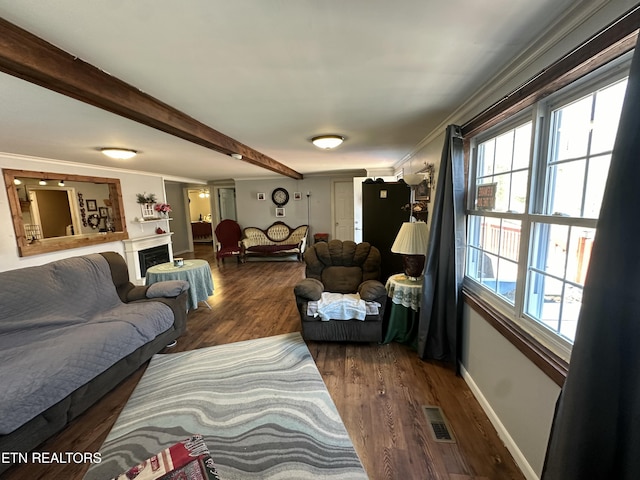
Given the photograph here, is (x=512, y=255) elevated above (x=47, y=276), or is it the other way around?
(x=512, y=255)

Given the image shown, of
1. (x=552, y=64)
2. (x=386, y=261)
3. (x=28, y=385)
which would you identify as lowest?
(x=28, y=385)

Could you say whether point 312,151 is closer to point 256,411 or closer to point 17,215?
point 256,411

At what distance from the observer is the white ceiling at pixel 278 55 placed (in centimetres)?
98

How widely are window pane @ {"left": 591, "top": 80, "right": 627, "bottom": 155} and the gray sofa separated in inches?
122

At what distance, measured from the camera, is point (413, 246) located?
2.42 metres

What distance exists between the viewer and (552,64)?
1.13 meters

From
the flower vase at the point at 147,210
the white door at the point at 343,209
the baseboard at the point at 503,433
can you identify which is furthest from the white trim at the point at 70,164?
the baseboard at the point at 503,433

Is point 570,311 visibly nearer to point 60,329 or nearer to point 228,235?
point 60,329

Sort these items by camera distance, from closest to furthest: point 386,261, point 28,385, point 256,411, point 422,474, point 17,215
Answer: point 422,474 → point 28,385 → point 256,411 → point 17,215 → point 386,261

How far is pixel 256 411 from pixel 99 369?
1.19 m

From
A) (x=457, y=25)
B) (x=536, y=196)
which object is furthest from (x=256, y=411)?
(x=457, y=25)

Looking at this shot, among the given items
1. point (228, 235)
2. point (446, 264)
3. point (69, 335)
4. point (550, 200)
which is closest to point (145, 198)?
point (228, 235)

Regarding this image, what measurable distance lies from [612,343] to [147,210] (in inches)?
249

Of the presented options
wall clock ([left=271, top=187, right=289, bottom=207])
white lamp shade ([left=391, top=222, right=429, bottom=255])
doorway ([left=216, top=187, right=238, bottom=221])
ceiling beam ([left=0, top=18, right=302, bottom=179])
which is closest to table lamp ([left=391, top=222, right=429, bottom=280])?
white lamp shade ([left=391, top=222, right=429, bottom=255])
